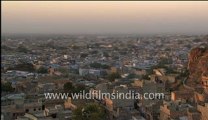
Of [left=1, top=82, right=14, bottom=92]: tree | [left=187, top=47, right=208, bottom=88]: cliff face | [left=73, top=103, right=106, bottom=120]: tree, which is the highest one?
[left=187, top=47, right=208, bottom=88]: cliff face

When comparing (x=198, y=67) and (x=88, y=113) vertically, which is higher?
(x=198, y=67)

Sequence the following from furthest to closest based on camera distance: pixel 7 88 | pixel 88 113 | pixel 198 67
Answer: pixel 7 88
pixel 198 67
pixel 88 113

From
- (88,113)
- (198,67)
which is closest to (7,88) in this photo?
(88,113)

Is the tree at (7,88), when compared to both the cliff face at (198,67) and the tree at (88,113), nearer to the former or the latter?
the tree at (88,113)

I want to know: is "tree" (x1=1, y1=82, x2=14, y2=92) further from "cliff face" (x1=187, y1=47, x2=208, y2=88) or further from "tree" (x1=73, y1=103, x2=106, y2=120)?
"cliff face" (x1=187, y1=47, x2=208, y2=88)

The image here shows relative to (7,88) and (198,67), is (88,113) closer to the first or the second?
(198,67)

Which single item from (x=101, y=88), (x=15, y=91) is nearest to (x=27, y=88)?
(x=15, y=91)

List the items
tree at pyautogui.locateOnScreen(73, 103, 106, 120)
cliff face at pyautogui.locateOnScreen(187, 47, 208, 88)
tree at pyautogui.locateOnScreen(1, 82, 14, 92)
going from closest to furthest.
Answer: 1. tree at pyautogui.locateOnScreen(73, 103, 106, 120)
2. cliff face at pyautogui.locateOnScreen(187, 47, 208, 88)
3. tree at pyautogui.locateOnScreen(1, 82, 14, 92)

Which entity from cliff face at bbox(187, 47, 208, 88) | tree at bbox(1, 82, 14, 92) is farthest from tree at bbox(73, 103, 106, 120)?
tree at bbox(1, 82, 14, 92)

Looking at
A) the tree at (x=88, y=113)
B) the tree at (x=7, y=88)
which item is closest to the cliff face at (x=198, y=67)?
the tree at (x=88, y=113)
